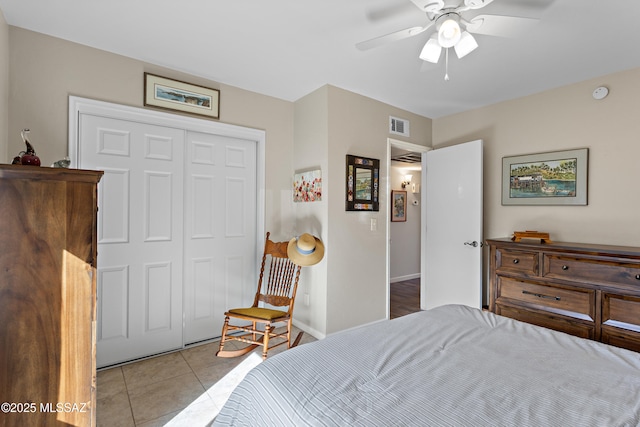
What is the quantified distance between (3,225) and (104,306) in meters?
1.34

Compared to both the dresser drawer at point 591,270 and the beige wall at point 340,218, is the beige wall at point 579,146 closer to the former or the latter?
the dresser drawer at point 591,270

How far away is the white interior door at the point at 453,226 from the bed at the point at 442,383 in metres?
1.79

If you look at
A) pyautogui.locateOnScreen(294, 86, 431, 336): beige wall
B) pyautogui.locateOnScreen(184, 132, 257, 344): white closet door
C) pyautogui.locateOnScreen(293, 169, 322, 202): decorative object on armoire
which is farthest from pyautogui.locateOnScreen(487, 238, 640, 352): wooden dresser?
pyautogui.locateOnScreen(184, 132, 257, 344): white closet door

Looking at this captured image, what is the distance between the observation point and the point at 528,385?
1077mm

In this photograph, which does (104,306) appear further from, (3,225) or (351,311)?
(351,311)

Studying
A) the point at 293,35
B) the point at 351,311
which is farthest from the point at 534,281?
the point at 293,35

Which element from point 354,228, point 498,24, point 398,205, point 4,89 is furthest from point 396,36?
point 398,205

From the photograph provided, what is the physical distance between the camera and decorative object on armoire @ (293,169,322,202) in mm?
3029

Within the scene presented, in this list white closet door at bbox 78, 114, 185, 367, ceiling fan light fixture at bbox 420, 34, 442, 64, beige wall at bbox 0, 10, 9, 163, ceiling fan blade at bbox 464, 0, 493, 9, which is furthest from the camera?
white closet door at bbox 78, 114, 185, 367

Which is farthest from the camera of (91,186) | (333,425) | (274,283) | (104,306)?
(274,283)

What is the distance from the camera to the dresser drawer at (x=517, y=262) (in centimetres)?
250

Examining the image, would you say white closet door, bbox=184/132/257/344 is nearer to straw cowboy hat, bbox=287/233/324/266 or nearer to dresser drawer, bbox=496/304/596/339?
straw cowboy hat, bbox=287/233/324/266

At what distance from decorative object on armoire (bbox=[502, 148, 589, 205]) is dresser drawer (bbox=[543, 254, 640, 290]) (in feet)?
2.57

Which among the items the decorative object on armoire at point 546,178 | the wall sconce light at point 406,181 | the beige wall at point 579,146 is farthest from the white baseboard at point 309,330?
the wall sconce light at point 406,181
